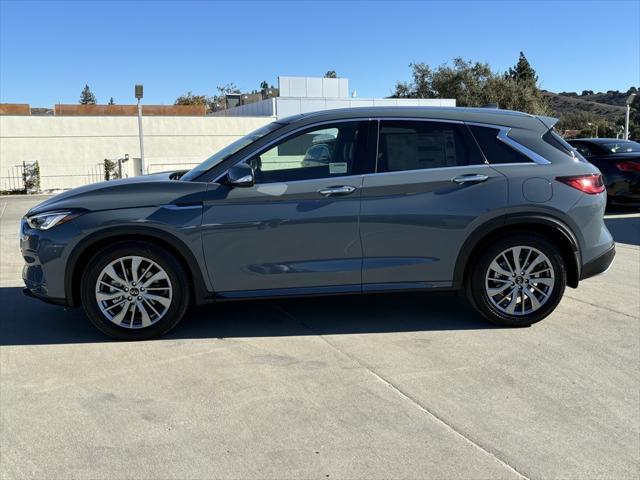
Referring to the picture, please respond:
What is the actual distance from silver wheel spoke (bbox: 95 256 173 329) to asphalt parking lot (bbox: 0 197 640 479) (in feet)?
0.78

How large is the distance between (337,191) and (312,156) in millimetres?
380

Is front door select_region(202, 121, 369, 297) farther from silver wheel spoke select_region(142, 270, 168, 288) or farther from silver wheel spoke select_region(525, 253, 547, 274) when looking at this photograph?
silver wheel spoke select_region(525, 253, 547, 274)

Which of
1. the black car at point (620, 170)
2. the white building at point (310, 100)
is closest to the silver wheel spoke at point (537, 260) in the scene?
the black car at point (620, 170)

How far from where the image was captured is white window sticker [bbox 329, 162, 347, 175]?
4.87m

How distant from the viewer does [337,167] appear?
4883 millimetres

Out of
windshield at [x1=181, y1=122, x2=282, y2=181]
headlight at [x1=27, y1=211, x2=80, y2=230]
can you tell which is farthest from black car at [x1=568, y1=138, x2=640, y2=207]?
headlight at [x1=27, y1=211, x2=80, y2=230]

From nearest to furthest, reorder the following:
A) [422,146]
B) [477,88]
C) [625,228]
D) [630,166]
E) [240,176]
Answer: [240,176], [422,146], [625,228], [630,166], [477,88]

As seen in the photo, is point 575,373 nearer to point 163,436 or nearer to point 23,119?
point 163,436

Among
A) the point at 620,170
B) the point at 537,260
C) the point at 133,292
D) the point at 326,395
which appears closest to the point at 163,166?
the point at 620,170

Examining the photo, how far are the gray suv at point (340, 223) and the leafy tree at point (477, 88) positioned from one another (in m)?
58.4

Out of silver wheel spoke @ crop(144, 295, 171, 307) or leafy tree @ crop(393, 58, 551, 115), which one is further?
leafy tree @ crop(393, 58, 551, 115)

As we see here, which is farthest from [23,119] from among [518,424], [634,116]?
[634,116]

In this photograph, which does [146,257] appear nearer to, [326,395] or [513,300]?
[326,395]

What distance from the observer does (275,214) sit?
472cm
